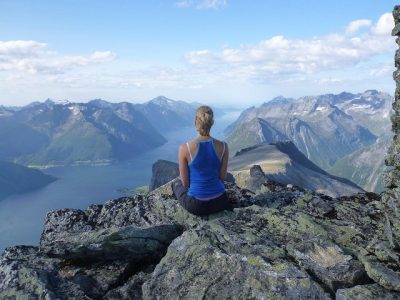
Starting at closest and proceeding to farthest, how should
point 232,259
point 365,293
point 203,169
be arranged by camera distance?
point 365,293
point 232,259
point 203,169

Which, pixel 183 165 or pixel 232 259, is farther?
pixel 183 165

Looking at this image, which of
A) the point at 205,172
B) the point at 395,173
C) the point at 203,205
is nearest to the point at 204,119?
the point at 205,172

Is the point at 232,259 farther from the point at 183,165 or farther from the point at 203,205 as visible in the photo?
the point at 183,165

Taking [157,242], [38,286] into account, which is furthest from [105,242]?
[38,286]

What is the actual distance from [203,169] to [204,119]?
2.02 m

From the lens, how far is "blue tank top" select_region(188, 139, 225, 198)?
14855 mm

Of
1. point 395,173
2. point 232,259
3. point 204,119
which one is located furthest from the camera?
point 204,119

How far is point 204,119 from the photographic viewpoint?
14.4 m

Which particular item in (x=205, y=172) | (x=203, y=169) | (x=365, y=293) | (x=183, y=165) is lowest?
(x=365, y=293)

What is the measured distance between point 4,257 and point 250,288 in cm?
804

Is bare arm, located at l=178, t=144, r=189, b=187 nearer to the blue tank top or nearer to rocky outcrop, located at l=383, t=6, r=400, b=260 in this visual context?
the blue tank top

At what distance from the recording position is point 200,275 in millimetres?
10992

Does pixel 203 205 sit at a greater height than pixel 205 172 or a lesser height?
lesser

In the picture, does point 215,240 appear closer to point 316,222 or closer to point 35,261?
point 316,222
